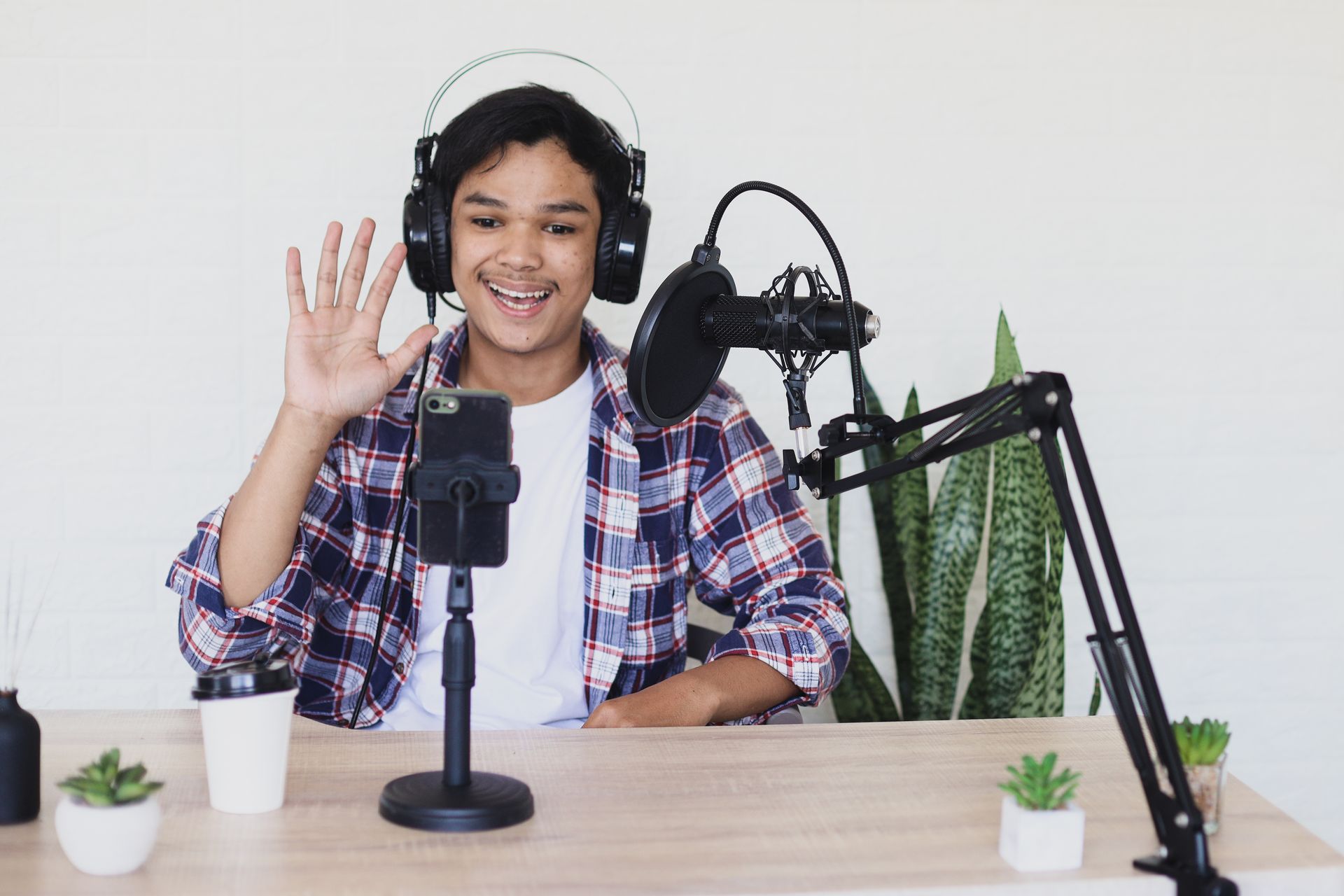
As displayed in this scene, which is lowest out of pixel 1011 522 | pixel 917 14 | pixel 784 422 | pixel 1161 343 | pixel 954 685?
pixel 954 685

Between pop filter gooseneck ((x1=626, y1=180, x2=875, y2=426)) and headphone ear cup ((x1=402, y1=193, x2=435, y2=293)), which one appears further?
headphone ear cup ((x1=402, y1=193, x2=435, y2=293))

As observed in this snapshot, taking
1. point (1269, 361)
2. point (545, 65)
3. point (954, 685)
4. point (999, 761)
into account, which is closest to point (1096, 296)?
point (1269, 361)

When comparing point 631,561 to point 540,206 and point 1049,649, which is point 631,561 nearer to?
point 540,206

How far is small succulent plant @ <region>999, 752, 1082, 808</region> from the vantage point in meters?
1.02

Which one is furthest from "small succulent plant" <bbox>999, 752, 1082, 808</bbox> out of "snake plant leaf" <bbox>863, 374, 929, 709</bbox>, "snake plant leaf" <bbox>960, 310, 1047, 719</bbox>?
"snake plant leaf" <bbox>863, 374, 929, 709</bbox>

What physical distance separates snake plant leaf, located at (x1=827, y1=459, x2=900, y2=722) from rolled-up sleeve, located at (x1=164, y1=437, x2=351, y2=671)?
92 centimetres

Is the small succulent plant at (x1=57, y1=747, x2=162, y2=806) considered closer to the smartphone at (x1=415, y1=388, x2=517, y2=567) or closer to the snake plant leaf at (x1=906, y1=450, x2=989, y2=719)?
the smartphone at (x1=415, y1=388, x2=517, y2=567)

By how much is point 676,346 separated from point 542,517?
27.0 inches

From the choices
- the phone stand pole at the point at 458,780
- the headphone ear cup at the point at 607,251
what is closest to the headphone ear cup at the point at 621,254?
the headphone ear cup at the point at 607,251

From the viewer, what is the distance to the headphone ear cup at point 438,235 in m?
1.85

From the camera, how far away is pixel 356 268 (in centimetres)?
181

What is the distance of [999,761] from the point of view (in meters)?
1.29

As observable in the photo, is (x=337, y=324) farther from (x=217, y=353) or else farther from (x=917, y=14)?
(x=917, y=14)

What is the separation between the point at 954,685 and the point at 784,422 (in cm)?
58
